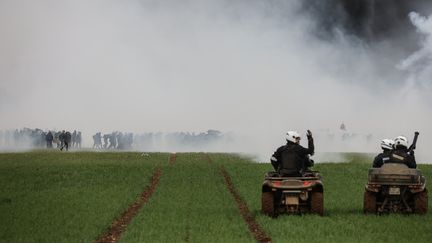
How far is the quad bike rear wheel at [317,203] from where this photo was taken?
972 inches

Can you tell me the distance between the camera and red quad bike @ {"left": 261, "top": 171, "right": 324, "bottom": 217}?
966 inches

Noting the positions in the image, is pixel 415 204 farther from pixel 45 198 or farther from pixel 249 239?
pixel 45 198

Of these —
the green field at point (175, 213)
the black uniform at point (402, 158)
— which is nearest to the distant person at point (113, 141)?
the green field at point (175, 213)

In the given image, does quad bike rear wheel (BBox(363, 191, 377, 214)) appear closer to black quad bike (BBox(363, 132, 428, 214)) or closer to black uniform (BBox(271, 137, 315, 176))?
black quad bike (BBox(363, 132, 428, 214))

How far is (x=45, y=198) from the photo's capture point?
108ft

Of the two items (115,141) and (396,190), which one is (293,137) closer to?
(396,190)

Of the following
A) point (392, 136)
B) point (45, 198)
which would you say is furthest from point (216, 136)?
point (45, 198)

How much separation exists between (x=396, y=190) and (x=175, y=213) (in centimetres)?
689

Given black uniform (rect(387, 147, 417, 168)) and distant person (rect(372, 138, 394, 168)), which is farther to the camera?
distant person (rect(372, 138, 394, 168))

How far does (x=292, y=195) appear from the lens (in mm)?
24734

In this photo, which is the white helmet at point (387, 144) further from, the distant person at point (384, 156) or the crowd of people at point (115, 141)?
the crowd of people at point (115, 141)

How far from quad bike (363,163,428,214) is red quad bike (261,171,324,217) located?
5.33 feet

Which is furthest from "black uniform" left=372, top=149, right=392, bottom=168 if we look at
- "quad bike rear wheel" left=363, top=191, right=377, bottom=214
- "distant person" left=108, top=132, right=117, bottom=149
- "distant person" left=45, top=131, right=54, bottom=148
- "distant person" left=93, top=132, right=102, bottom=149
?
"distant person" left=93, top=132, right=102, bottom=149

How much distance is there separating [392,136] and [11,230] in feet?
340
